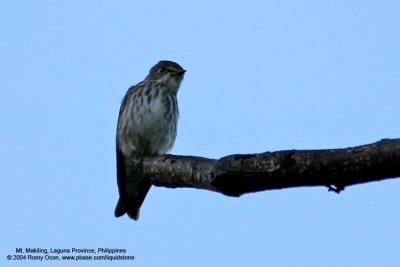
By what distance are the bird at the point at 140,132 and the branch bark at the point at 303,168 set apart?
14.2ft

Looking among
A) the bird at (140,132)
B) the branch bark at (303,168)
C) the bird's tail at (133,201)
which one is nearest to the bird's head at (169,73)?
the bird at (140,132)

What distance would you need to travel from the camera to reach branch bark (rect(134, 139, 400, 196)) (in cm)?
368

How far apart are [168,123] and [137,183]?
958mm

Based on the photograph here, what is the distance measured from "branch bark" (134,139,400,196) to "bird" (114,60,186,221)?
4329 millimetres

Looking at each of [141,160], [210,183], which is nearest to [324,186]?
[210,183]

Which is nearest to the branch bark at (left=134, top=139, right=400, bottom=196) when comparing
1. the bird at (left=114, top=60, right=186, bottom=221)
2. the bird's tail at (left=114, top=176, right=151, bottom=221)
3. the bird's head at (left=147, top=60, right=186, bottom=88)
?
the bird's tail at (left=114, top=176, right=151, bottom=221)

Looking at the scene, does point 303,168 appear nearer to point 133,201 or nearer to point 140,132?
point 140,132

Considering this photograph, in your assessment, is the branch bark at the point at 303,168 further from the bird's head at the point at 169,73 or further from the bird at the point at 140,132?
the bird's head at the point at 169,73

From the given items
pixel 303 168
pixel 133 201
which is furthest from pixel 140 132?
pixel 303 168

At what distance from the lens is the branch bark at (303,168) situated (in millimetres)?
3682

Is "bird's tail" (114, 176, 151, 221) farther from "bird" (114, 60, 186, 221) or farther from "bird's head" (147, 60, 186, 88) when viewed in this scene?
"bird's head" (147, 60, 186, 88)

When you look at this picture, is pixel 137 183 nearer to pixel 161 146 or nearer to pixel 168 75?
pixel 161 146

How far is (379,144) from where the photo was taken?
3.73 metres

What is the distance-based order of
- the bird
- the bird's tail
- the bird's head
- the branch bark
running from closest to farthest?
the branch bark, the bird's tail, the bird, the bird's head
